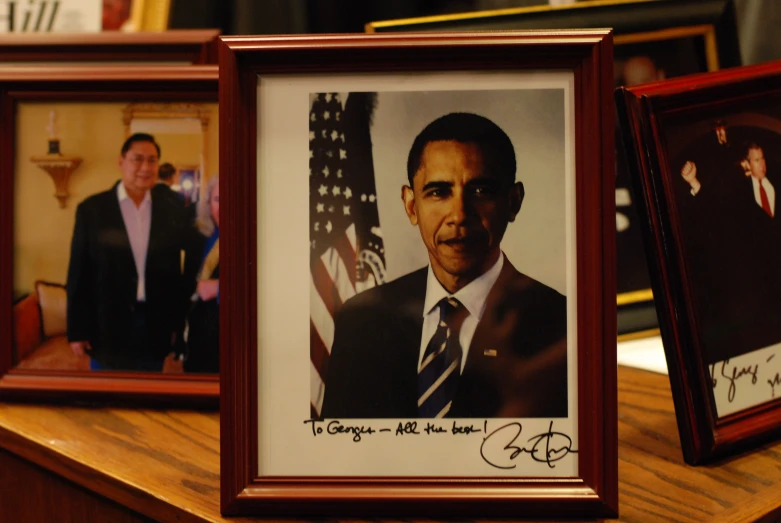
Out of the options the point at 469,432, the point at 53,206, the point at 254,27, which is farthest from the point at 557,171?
the point at 254,27

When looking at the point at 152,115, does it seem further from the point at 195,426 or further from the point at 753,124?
the point at 753,124

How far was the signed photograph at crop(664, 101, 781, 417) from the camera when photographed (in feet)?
2.00

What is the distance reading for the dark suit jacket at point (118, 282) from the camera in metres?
0.77

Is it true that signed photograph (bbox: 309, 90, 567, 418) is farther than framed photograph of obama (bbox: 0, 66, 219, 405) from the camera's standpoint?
No

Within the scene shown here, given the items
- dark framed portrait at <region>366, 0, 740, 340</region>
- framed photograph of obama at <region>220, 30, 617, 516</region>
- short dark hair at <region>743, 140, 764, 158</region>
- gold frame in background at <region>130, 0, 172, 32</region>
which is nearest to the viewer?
framed photograph of obama at <region>220, 30, 617, 516</region>

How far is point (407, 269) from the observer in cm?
54

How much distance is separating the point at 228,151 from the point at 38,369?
0.47m

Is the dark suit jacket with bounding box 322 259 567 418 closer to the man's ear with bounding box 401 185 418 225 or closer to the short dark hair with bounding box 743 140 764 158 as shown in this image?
the man's ear with bounding box 401 185 418 225

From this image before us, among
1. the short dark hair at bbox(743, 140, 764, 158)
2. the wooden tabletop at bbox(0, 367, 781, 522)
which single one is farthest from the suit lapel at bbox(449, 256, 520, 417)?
the short dark hair at bbox(743, 140, 764, 158)

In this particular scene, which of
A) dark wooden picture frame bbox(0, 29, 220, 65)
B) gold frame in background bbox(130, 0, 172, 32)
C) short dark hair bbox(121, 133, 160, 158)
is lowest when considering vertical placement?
short dark hair bbox(121, 133, 160, 158)

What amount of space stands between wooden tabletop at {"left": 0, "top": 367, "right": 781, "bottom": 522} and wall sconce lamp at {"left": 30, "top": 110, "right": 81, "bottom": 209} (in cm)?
27
